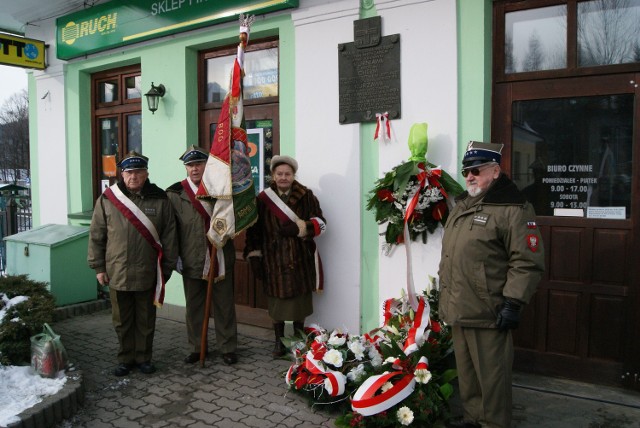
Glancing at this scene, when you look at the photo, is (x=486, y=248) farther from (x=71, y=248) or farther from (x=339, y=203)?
(x=71, y=248)

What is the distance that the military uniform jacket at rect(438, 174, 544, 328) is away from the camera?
9.89 ft

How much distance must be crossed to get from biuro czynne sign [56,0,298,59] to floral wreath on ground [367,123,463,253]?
2021mm

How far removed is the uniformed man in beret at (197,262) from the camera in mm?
4660

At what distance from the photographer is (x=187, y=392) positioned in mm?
4164

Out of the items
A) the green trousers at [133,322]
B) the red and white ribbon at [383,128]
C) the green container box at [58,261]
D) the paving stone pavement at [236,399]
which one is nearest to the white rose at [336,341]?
the paving stone pavement at [236,399]


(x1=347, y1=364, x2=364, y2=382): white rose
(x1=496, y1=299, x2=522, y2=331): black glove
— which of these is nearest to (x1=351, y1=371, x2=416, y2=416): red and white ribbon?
(x1=347, y1=364, x2=364, y2=382): white rose

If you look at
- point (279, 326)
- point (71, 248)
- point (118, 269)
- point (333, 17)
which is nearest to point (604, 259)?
Result: point (279, 326)

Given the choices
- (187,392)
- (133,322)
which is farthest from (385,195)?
(133,322)

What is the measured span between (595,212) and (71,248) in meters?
5.77

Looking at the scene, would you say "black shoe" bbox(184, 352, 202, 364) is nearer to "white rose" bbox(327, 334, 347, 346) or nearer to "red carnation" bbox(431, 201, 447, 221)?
"white rose" bbox(327, 334, 347, 346)

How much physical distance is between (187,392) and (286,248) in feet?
4.70

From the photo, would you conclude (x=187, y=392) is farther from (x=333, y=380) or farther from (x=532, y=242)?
(x=532, y=242)

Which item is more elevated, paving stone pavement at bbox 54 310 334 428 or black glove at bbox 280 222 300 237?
black glove at bbox 280 222 300 237

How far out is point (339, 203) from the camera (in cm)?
500
